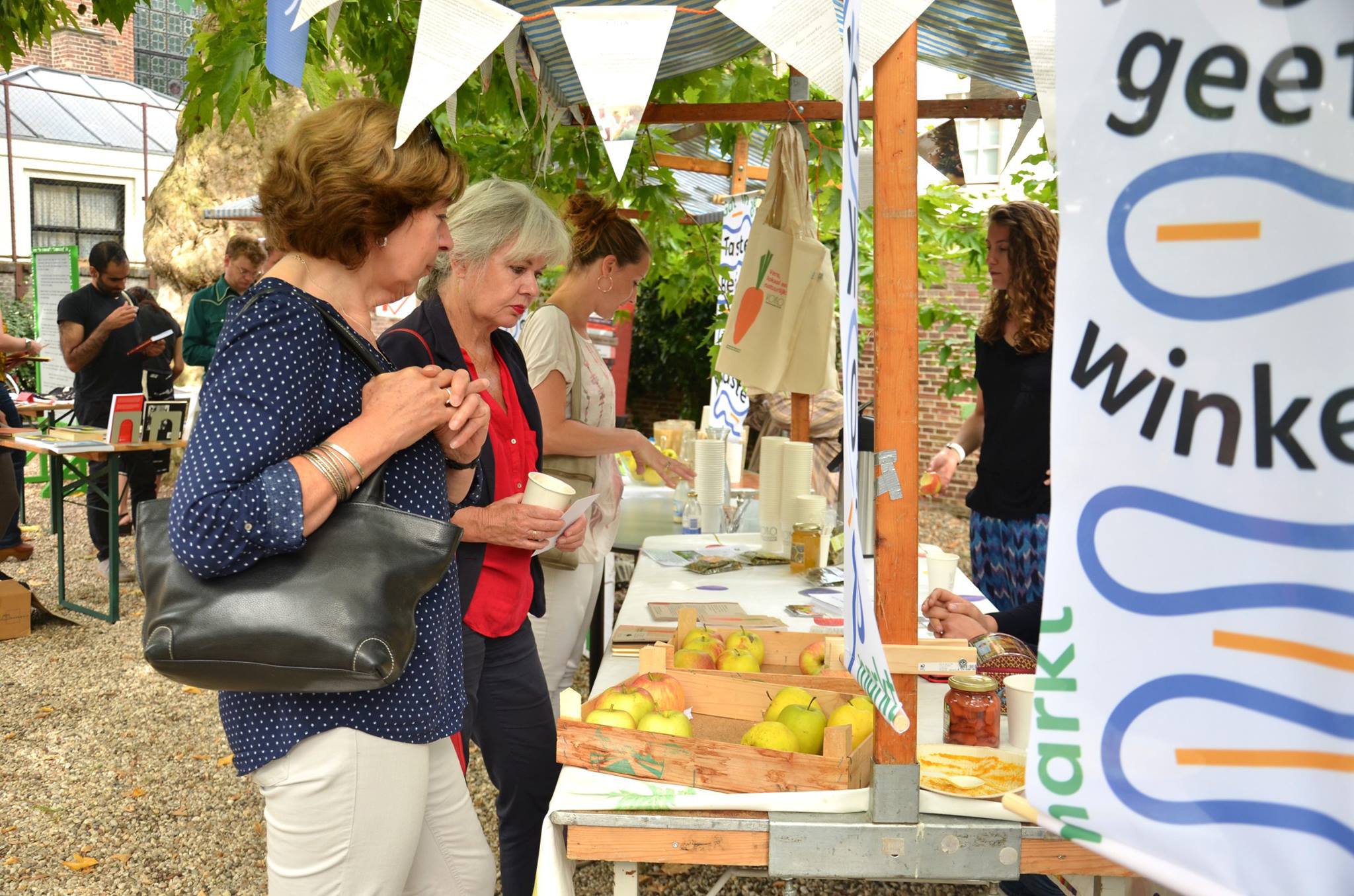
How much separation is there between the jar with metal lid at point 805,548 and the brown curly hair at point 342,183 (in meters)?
2.02

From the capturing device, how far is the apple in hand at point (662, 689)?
1.93 metres

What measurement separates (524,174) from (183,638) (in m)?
3.90

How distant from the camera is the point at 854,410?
1459 mm

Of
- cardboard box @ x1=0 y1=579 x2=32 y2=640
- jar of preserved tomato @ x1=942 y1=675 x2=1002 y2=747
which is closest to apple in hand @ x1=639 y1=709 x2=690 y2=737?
jar of preserved tomato @ x1=942 y1=675 x2=1002 y2=747

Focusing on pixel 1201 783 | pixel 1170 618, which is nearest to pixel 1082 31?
pixel 1170 618

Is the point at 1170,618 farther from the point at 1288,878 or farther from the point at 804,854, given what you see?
the point at 804,854

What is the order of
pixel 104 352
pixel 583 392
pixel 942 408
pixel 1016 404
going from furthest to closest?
pixel 942 408 → pixel 104 352 → pixel 1016 404 → pixel 583 392

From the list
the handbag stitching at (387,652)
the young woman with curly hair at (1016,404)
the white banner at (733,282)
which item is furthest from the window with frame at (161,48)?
the handbag stitching at (387,652)

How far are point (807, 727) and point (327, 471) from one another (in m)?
0.90

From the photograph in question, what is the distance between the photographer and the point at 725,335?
377cm

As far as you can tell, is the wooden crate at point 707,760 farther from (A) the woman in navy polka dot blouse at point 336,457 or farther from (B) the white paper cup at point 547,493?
(B) the white paper cup at point 547,493

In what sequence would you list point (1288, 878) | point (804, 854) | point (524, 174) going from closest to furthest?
point (1288, 878) < point (804, 854) < point (524, 174)

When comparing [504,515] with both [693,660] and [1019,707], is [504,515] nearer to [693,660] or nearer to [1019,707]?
Result: [693,660]

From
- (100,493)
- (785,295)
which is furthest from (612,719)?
(100,493)
